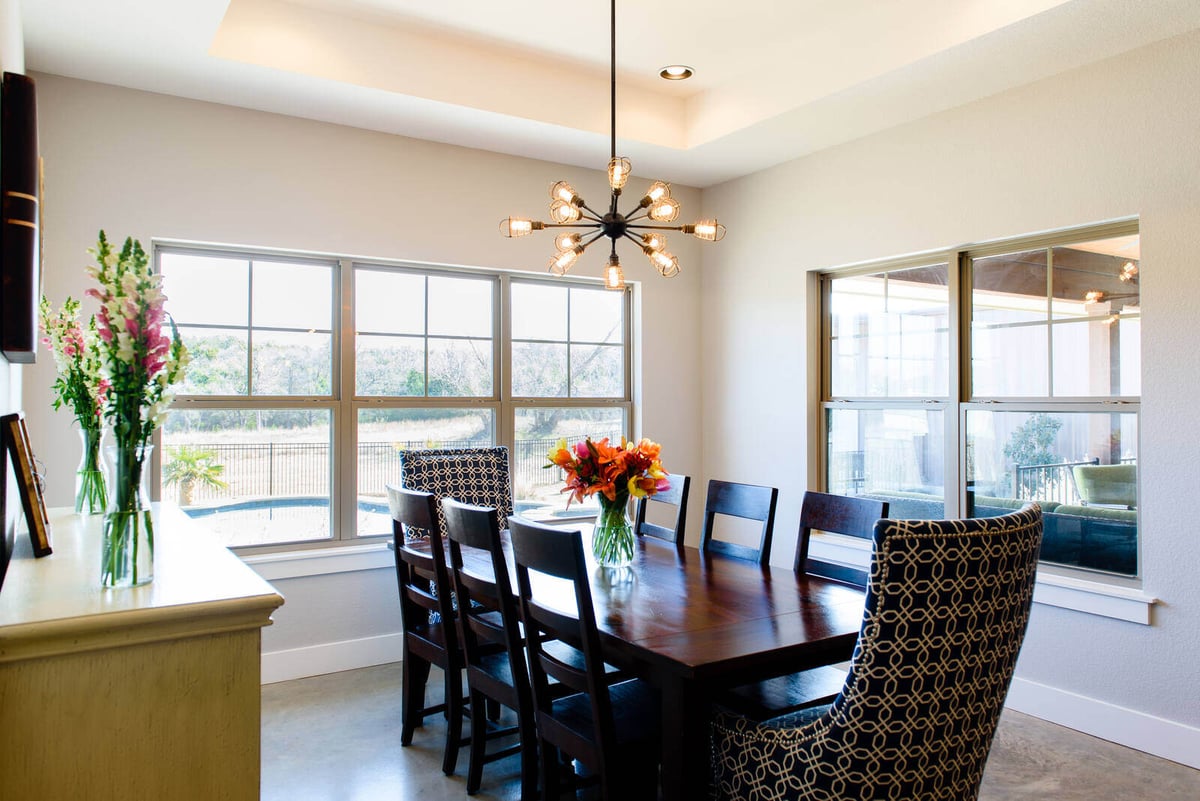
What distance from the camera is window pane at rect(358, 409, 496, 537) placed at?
411cm

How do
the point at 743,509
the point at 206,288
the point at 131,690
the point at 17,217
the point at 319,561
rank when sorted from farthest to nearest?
the point at 319,561
the point at 206,288
the point at 743,509
the point at 17,217
the point at 131,690

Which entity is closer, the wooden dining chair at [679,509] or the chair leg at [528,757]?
the chair leg at [528,757]

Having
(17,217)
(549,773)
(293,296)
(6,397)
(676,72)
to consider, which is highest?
(676,72)

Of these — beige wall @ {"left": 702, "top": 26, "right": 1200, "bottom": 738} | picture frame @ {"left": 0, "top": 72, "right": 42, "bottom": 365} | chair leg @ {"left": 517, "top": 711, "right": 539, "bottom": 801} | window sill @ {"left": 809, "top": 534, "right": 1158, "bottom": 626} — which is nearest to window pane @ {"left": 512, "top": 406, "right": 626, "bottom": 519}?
beige wall @ {"left": 702, "top": 26, "right": 1200, "bottom": 738}

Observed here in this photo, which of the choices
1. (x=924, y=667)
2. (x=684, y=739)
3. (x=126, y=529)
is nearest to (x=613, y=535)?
(x=684, y=739)

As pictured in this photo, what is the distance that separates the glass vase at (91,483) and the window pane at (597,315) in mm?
2787

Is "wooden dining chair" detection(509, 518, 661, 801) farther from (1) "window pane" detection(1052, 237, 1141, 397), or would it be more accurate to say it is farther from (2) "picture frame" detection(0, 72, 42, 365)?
(1) "window pane" detection(1052, 237, 1141, 397)

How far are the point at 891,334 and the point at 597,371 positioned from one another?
1707 millimetres

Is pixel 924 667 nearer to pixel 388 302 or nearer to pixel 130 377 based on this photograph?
pixel 130 377

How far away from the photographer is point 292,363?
155 inches

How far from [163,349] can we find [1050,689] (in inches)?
140

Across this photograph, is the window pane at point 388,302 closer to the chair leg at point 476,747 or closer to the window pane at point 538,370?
the window pane at point 538,370

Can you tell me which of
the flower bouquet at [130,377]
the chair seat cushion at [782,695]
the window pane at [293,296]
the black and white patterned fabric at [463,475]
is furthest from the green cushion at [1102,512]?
the window pane at [293,296]

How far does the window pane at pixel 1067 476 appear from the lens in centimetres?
321
